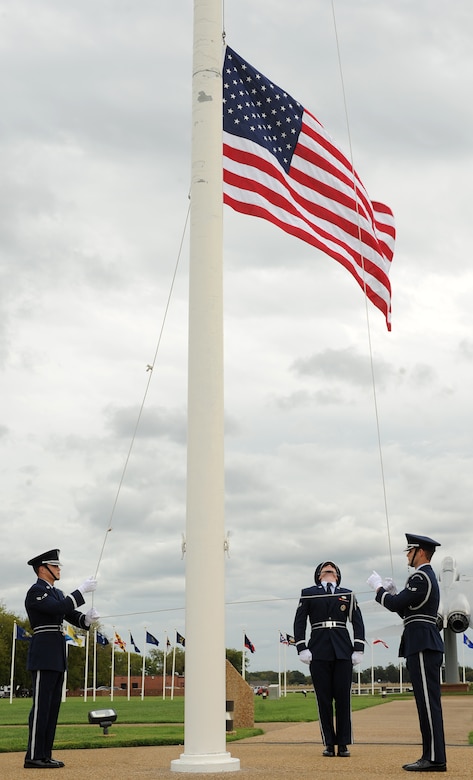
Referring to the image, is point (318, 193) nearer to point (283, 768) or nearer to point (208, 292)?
point (208, 292)

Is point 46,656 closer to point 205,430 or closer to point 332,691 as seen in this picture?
point 205,430

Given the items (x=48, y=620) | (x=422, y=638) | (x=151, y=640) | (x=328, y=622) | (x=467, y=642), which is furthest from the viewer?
(x=151, y=640)

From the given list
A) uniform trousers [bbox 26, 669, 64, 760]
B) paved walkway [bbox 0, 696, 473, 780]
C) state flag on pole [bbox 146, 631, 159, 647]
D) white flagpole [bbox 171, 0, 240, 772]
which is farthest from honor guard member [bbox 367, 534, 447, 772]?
state flag on pole [bbox 146, 631, 159, 647]

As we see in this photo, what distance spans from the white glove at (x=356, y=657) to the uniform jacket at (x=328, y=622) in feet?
0.12

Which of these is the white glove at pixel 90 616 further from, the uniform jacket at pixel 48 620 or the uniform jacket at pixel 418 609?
the uniform jacket at pixel 418 609

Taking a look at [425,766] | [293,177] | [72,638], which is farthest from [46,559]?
[72,638]

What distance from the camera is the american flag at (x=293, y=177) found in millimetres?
10617

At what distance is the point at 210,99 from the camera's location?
28.6 ft

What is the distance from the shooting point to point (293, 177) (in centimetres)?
1134

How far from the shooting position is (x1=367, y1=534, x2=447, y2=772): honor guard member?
805 centimetres

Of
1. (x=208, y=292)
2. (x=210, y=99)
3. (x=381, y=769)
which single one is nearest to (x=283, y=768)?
(x=381, y=769)

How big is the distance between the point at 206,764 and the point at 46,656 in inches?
84.9

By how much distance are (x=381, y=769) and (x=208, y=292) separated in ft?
14.0

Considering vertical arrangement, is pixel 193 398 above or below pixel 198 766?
above
